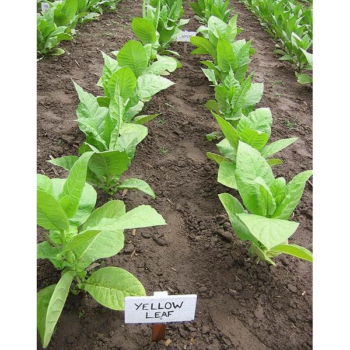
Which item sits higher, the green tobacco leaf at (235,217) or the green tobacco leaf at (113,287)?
the green tobacco leaf at (235,217)

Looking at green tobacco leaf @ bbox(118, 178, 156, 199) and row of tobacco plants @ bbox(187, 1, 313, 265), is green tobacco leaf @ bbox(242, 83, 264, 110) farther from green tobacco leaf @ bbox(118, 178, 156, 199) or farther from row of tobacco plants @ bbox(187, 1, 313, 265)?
green tobacco leaf @ bbox(118, 178, 156, 199)

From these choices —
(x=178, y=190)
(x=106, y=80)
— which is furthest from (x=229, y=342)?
(x=106, y=80)

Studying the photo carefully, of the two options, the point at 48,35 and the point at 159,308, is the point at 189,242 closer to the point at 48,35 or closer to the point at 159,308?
the point at 159,308

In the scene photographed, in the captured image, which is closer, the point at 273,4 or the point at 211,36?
the point at 211,36

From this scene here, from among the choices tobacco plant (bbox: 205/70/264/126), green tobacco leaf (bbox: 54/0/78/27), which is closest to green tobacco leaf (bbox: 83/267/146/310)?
tobacco plant (bbox: 205/70/264/126)

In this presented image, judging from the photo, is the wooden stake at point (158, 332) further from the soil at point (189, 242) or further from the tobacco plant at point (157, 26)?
the tobacco plant at point (157, 26)

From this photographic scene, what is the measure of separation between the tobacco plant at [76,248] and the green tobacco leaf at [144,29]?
79.5 inches

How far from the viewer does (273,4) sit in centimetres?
589

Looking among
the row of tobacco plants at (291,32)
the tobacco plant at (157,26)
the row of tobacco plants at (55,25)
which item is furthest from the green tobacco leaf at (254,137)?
the row of tobacco plants at (55,25)

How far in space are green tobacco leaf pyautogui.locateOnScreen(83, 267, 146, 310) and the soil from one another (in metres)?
0.14

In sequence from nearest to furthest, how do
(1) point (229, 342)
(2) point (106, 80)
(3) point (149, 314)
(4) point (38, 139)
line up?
(3) point (149, 314) < (1) point (229, 342) < (2) point (106, 80) < (4) point (38, 139)

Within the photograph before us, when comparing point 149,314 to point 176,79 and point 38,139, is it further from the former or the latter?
point 176,79

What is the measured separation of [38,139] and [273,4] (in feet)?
15.0

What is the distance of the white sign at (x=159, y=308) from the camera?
144 cm
